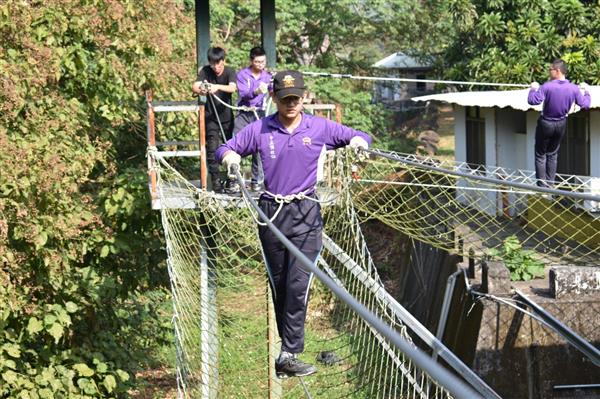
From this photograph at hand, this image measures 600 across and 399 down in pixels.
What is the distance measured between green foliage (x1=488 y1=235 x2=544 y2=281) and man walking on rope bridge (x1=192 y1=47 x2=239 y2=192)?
2849mm

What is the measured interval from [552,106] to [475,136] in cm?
575

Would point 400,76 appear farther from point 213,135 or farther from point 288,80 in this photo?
point 288,80

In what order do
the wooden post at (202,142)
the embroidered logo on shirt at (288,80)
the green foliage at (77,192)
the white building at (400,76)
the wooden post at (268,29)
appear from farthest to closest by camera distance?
the white building at (400,76) < the wooden post at (268,29) < the wooden post at (202,142) < the green foliage at (77,192) < the embroidered logo on shirt at (288,80)

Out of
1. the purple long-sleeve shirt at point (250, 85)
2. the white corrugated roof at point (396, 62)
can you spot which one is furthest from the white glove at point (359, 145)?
the white corrugated roof at point (396, 62)

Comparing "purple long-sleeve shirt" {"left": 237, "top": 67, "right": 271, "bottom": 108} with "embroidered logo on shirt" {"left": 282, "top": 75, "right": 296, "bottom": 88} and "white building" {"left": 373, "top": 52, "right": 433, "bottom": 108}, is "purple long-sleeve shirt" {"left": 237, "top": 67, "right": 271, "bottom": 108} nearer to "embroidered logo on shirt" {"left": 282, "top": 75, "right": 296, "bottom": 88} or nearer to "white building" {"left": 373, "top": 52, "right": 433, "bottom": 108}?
"embroidered logo on shirt" {"left": 282, "top": 75, "right": 296, "bottom": 88}

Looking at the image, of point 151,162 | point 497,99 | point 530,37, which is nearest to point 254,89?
point 151,162

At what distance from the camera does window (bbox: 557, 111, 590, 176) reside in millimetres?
11562

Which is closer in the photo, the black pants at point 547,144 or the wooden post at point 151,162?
the wooden post at point 151,162

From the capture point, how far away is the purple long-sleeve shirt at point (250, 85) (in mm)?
8266

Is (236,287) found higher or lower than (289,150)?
lower

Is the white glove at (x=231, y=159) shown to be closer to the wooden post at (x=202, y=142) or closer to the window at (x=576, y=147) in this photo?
the wooden post at (x=202, y=142)

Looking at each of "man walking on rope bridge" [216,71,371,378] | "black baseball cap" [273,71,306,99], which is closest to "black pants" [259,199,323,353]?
"man walking on rope bridge" [216,71,371,378]

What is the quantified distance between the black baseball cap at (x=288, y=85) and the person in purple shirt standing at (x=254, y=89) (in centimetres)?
339

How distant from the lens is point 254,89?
8.25 m
